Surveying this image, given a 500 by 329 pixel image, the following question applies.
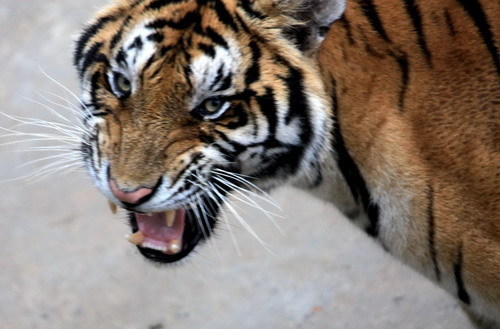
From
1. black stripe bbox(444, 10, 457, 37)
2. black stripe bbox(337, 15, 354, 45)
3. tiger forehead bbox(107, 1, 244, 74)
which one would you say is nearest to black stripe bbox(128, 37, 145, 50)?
tiger forehead bbox(107, 1, 244, 74)

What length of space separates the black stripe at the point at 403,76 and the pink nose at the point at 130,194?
0.61 meters

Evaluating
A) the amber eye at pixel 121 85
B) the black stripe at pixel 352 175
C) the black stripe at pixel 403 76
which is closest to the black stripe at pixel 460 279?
the black stripe at pixel 352 175

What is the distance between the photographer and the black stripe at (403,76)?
2305 mm

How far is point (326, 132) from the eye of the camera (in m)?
2.26

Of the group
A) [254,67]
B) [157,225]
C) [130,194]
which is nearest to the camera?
[130,194]

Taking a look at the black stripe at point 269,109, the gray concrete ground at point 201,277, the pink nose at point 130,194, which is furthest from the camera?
the gray concrete ground at point 201,277

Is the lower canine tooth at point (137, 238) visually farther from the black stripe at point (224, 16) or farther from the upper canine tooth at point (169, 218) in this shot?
the black stripe at point (224, 16)

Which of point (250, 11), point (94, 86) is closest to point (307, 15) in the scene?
point (250, 11)

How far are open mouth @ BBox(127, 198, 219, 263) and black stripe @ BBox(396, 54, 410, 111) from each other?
465 millimetres

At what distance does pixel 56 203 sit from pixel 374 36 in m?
1.82

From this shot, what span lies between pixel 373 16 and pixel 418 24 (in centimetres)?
10

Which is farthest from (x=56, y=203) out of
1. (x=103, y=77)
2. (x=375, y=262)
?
(x=103, y=77)

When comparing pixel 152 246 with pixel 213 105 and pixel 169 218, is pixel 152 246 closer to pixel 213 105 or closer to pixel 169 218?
pixel 169 218

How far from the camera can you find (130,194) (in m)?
2.06
